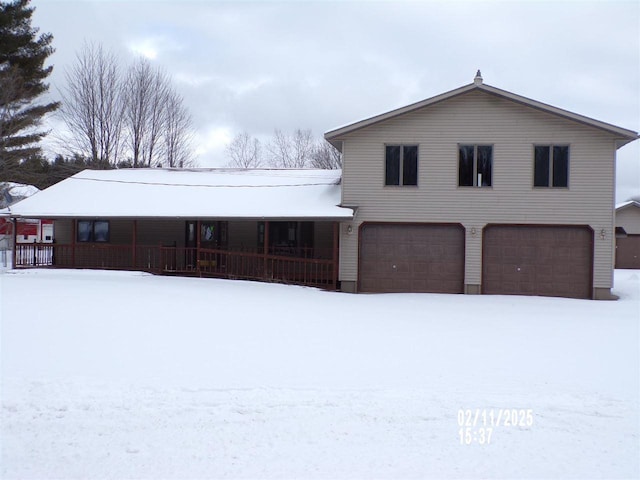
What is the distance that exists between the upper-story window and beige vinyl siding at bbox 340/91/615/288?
19 cm

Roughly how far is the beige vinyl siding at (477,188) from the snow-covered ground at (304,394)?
6.05 m

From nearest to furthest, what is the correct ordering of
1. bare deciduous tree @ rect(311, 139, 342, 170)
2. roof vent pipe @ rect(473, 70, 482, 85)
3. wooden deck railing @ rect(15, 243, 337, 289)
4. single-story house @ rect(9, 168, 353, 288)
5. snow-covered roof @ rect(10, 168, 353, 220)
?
1. roof vent pipe @ rect(473, 70, 482, 85)
2. snow-covered roof @ rect(10, 168, 353, 220)
3. single-story house @ rect(9, 168, 353, 288)
4. wooden deck railing @ rect(15, 243, 337, 289)
5. bare deciduous tree @ rect(311, 139, 342, 170)

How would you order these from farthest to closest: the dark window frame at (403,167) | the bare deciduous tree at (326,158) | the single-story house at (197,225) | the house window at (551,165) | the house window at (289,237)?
the bare deciduous tree at (326,158)
the house window at (289,237)
the single-story house at (197,225)
the dark window frame at (403,167)
the house window at (551,165)

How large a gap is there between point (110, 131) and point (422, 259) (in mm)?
28663

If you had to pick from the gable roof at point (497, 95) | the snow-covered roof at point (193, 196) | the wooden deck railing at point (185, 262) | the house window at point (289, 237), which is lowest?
the wooden deck railing at point (185, 262)

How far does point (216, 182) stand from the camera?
23297mm

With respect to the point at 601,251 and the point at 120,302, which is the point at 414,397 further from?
the point at 601,251

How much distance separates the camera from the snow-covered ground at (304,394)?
5.10 m

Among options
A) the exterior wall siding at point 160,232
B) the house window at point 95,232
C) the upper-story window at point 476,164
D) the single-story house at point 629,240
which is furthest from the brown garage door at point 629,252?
the house window at point 95,232

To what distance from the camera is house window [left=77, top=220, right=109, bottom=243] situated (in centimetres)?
2288

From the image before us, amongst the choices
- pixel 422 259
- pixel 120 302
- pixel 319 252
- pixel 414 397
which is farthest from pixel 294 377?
pixel 319 252
